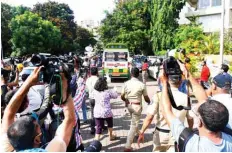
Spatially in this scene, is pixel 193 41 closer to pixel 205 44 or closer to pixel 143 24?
pixel 205 44

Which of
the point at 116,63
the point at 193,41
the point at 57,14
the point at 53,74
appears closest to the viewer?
the point at 53,74

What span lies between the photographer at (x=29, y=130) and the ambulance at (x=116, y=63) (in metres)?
15.3

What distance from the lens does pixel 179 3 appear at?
96.5ft

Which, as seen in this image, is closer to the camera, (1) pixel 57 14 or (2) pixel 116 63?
(2) pixel 116 63

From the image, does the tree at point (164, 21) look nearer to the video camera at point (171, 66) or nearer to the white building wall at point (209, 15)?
the white building wall at point (209, 15)

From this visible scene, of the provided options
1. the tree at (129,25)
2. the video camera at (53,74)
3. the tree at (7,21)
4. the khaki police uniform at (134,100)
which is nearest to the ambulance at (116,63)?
the tree at (129,25)

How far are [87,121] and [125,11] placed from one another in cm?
2407

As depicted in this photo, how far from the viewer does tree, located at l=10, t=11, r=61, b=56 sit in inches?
864

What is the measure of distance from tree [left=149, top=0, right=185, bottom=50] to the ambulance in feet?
39.0

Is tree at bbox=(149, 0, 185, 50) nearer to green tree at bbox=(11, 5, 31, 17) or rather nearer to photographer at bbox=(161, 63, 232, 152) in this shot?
green tree at bbox=(11, 5, 31, 17)

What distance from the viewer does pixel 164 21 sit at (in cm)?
2959

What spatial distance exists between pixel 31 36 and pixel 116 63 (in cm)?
735

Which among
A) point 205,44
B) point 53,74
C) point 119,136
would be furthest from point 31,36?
point 53,74

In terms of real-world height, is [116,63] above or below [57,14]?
below
